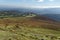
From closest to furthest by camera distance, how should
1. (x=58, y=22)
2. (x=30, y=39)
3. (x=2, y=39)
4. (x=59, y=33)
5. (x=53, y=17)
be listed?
(x=2, y=39), (x=30, y=39), (x=59, y=33), (x=58, y=22), (x=53, y=17)

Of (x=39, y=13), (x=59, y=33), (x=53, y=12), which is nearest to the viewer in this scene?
(x=59, y=33)

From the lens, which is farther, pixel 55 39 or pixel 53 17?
pixel 53 17

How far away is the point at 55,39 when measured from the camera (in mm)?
19234

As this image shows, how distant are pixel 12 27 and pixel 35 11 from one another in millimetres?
16419

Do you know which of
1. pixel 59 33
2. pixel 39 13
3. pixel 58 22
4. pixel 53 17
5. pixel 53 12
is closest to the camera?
pixel 59 33

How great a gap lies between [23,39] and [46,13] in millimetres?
19737

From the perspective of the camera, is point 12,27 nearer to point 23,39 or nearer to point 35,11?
point 23,39

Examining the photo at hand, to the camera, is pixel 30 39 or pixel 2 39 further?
pixel 30 39

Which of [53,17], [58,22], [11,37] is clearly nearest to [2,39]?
[11,37]

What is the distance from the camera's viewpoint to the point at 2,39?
55.8 ft

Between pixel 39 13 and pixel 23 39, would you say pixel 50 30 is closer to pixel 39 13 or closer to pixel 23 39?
pixel 23 39

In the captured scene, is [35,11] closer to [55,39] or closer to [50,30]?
[50,30]

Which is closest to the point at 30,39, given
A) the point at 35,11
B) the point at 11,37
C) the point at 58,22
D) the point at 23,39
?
the point at 23,39

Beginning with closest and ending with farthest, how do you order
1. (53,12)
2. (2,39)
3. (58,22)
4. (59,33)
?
(2,39) < (59,33) < (58,22) < (53,12)
